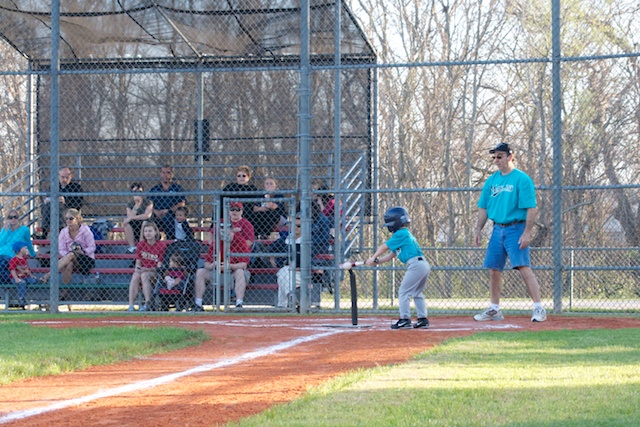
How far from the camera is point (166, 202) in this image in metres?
15.8

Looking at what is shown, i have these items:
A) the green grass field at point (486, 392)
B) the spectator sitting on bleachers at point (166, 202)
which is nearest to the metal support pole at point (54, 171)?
the spectator sitting on bleachers at point (166, 202)

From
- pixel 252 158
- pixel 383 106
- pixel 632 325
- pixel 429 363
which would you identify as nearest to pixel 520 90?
pixel 383 106

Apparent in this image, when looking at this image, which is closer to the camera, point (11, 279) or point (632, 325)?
point (632, 325)

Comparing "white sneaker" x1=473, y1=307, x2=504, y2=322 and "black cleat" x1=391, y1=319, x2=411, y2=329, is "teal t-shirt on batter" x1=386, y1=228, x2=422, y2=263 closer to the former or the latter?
"black cleat" x1=391, y1=319, x2=411, y2=329

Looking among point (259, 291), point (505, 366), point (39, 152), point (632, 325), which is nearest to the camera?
point (505, 366)

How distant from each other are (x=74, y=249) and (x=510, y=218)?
6.70 m

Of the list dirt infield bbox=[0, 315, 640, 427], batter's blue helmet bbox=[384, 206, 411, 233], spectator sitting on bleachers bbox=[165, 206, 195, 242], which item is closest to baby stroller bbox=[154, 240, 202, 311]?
spectator sitting on bleachers bbox=[165, 206, 195, 242]

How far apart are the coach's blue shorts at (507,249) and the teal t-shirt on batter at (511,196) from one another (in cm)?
10

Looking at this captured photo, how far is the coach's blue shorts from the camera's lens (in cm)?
1103

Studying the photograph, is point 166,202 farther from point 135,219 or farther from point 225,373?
point 225,373

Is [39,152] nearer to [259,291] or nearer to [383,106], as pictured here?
[259,291]

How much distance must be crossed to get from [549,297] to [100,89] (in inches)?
405

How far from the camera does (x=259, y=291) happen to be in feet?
46.9

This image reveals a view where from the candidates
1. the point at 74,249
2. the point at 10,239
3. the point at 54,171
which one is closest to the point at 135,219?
the point at 74,249
